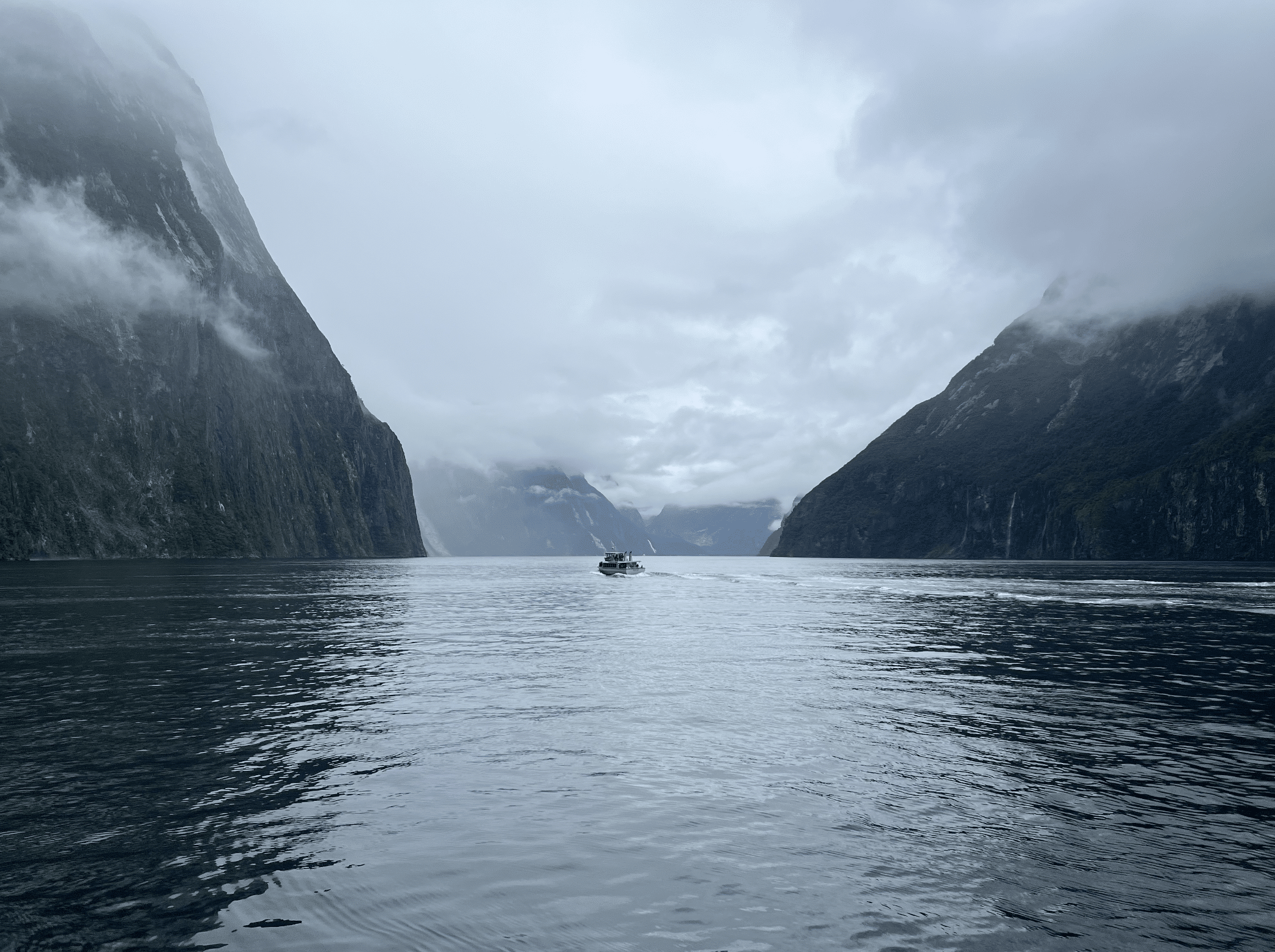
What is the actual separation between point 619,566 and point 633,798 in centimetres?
16053

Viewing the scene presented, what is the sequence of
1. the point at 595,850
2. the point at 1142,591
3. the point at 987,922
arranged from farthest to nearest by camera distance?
1. the point at 1142,591
2. the point at 595,850
3. the point at 987,922

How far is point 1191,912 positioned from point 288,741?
73.8 ft

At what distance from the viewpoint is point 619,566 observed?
179m

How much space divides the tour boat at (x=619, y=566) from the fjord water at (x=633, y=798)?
13288 centimetres

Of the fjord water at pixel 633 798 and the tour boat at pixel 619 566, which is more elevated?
the tour boat at pixel 619 566

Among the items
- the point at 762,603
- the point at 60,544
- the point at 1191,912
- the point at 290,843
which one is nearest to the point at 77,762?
the point at 290,843

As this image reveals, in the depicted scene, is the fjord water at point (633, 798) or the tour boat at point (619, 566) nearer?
the fjord water at point (633, 798)

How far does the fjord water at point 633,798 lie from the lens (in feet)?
41.0

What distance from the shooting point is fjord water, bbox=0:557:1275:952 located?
41.0ft

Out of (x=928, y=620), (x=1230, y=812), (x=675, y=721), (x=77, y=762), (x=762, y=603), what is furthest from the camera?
(x=762, y=603)

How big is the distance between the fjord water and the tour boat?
436ft

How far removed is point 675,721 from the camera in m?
26.8

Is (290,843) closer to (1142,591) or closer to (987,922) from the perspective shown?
(987,922)

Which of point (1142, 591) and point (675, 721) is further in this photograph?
point (1142, 591)
